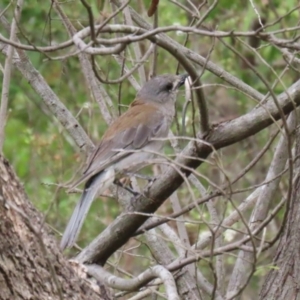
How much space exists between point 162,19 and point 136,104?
282 cm

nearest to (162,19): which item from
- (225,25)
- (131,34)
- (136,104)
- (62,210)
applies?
(225,25)

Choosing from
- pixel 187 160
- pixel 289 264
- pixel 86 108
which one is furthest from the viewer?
pixel 86 108

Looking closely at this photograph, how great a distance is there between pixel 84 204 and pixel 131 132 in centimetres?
88

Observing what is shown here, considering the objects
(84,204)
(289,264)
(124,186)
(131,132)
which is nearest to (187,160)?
(289,264)

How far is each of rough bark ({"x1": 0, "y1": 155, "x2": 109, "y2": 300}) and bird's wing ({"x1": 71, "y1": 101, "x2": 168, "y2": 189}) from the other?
5.37 feet

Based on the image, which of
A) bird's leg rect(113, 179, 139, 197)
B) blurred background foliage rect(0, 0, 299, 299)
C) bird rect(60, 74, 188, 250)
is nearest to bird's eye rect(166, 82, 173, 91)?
bird rect(60, 74, 188, 250)

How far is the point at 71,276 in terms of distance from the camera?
304cm

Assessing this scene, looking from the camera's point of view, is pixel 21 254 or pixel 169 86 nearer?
pixel 21 254

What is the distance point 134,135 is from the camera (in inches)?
200

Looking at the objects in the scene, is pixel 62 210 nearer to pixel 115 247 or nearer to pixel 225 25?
pixel 225 25

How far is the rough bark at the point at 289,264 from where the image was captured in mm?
3557

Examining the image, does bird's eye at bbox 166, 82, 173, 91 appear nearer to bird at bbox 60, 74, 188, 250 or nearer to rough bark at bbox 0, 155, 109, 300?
bird at bbox 60, 74, 188, 250

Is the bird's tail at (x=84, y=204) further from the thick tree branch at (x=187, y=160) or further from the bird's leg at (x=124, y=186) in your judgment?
the thick tree branch at (x=187, y=160)

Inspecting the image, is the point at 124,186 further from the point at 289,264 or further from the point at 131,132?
the point at 289,264
